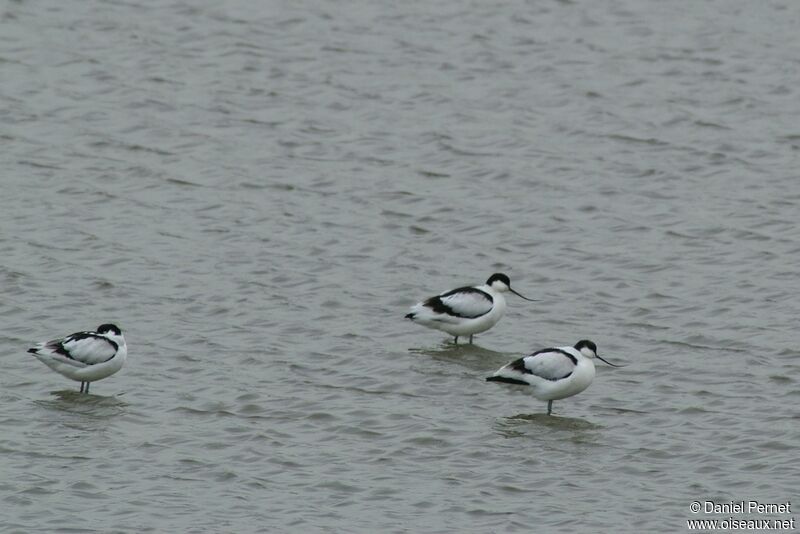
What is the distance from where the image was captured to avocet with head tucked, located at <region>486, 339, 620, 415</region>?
18.5m

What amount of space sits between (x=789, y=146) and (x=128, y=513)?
53.9 feet

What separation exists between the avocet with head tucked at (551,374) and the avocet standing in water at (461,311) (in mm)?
2167

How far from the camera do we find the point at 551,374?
60.7 feet

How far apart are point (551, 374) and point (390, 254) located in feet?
19.7

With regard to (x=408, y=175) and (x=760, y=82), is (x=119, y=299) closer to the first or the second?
(x=408, y=175)

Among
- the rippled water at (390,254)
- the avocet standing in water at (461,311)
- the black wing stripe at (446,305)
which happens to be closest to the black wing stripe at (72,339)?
the rippled water at (390,254)

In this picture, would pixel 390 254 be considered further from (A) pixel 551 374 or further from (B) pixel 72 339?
(B) pixel 72 339

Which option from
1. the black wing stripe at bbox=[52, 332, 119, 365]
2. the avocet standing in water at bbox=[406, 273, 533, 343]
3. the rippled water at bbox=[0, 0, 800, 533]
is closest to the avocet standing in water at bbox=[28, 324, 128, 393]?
the black wing stripe at bbox=[52, 332, 119, 365]

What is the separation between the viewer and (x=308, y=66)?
31.5 metres

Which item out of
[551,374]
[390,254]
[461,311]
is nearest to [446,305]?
[461,311]

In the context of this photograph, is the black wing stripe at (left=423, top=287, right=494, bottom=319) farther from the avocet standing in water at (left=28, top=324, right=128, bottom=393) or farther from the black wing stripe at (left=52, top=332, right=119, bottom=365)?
the black wing stripe at (left=52, top=332, right=119, bottom=365)

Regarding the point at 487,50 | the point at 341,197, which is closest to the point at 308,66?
the point at 487,50

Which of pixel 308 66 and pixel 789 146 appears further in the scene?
pixel 308 66

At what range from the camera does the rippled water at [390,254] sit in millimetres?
16406
